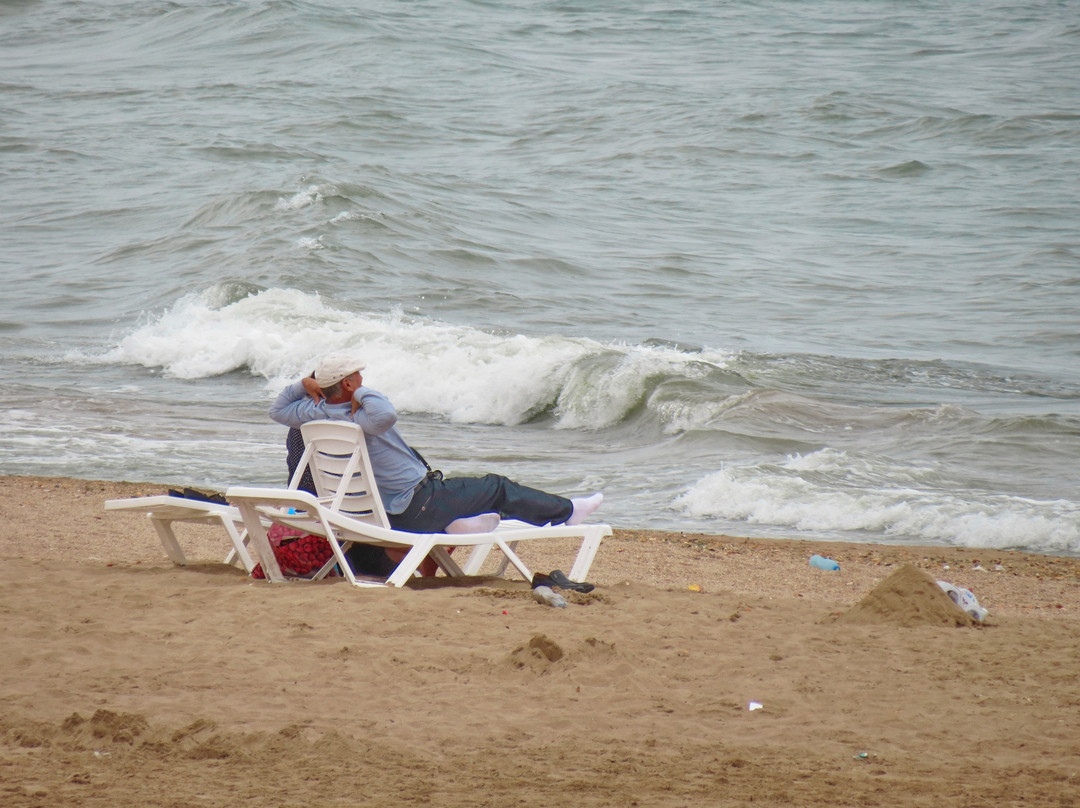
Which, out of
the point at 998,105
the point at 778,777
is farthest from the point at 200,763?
the point at 998,105

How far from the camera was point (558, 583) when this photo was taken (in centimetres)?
557

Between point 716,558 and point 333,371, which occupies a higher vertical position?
point 333,371

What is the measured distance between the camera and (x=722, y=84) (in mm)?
34438

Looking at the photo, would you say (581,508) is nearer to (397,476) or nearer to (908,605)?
(397,476)

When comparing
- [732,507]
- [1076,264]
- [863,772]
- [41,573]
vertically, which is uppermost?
[863,772]

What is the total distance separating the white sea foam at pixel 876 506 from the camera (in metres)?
7.91

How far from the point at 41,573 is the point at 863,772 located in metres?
3.99

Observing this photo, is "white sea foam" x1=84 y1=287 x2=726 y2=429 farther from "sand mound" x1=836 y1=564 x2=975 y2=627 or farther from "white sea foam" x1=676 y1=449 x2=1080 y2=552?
"sand mound" x1=836 y1=564 x2=975 y2=627

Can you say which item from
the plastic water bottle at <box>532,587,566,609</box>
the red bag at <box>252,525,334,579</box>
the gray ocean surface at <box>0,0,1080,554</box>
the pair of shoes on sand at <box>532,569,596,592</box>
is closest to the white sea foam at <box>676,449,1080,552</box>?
the gray ocean surface at <box>0,0,1080,554</box>

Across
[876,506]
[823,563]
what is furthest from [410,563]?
[876,506]

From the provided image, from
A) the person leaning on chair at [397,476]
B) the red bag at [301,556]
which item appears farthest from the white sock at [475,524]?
the red bag at [301,556]

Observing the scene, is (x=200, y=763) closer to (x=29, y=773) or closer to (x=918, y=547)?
(x=29, y=773)

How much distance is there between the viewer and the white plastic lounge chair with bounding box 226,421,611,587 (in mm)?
5395

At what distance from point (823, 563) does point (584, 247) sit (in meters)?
15.3
